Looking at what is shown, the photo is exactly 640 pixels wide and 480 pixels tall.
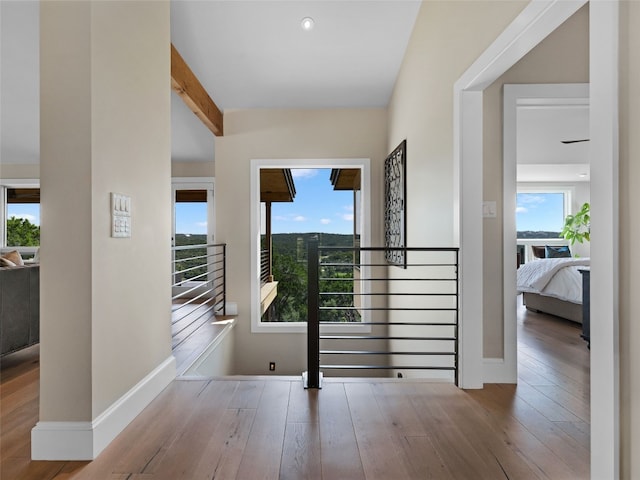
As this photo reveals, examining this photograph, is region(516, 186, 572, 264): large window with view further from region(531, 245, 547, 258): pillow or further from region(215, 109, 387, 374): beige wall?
region(215, 109, 387, 374): beige wall

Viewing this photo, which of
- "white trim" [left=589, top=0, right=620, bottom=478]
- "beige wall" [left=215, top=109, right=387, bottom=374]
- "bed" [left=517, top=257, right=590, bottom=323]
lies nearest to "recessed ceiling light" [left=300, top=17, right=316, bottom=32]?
"beige wall" [left=215, top=109, right=387, bottom=374]

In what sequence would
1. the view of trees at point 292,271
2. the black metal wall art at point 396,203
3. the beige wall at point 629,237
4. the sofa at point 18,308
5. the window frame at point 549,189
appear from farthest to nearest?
the window frame at point 549,189
the view of trees at point 292,271
the black metal wall art at point 396,203
the sofa at point 18,308
the beige wall at point 629,237

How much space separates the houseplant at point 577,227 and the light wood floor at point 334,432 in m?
6.08

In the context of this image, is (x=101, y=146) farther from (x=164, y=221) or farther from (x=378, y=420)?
(x=378, y=420)

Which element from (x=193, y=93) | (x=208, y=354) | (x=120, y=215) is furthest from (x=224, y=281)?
(x=120, y=215)

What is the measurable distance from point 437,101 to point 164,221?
2074mm

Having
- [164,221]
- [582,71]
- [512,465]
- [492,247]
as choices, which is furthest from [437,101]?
[512,465]

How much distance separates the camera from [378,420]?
1831 mm

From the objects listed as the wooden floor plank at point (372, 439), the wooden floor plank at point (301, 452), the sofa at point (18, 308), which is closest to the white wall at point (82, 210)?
the wooden floor plank at point (301, 452)

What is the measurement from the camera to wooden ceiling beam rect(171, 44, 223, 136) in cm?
303

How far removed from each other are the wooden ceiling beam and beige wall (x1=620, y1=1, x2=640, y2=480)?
2908 millimetres

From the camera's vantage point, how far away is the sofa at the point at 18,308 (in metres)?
2.55

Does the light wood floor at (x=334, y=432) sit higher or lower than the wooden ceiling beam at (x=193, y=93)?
lower

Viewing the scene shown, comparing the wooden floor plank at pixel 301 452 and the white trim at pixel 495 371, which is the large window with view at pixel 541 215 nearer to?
the white trim at pixel 495 371
